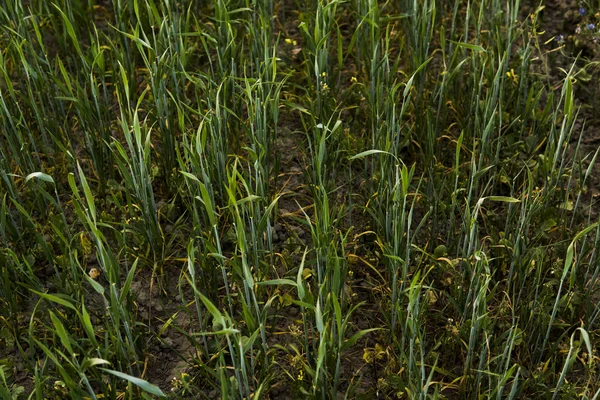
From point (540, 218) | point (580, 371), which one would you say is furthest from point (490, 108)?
point (580, 371)

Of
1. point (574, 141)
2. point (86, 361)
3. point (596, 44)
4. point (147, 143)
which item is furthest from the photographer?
point (596, 44)

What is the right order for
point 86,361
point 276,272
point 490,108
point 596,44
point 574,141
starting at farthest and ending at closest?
point 596,44 < point 574,141 < point 490,108 < point 276,272 < point 86,361

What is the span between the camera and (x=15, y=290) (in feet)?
7.16

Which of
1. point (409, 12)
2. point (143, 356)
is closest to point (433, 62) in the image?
point (409, 12)

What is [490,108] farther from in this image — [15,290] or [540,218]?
[15,290]

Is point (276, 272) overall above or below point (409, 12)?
below

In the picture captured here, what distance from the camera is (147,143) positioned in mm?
2059

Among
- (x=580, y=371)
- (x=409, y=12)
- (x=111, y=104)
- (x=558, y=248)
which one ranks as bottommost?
(x=580, y=371)

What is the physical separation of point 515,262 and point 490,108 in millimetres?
463

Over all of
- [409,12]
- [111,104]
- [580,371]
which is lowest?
[580,371]

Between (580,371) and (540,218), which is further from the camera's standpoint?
(540,218)

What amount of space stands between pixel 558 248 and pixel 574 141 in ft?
1.92

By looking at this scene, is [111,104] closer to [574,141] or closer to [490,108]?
[490,108]

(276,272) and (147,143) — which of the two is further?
(276,272)
